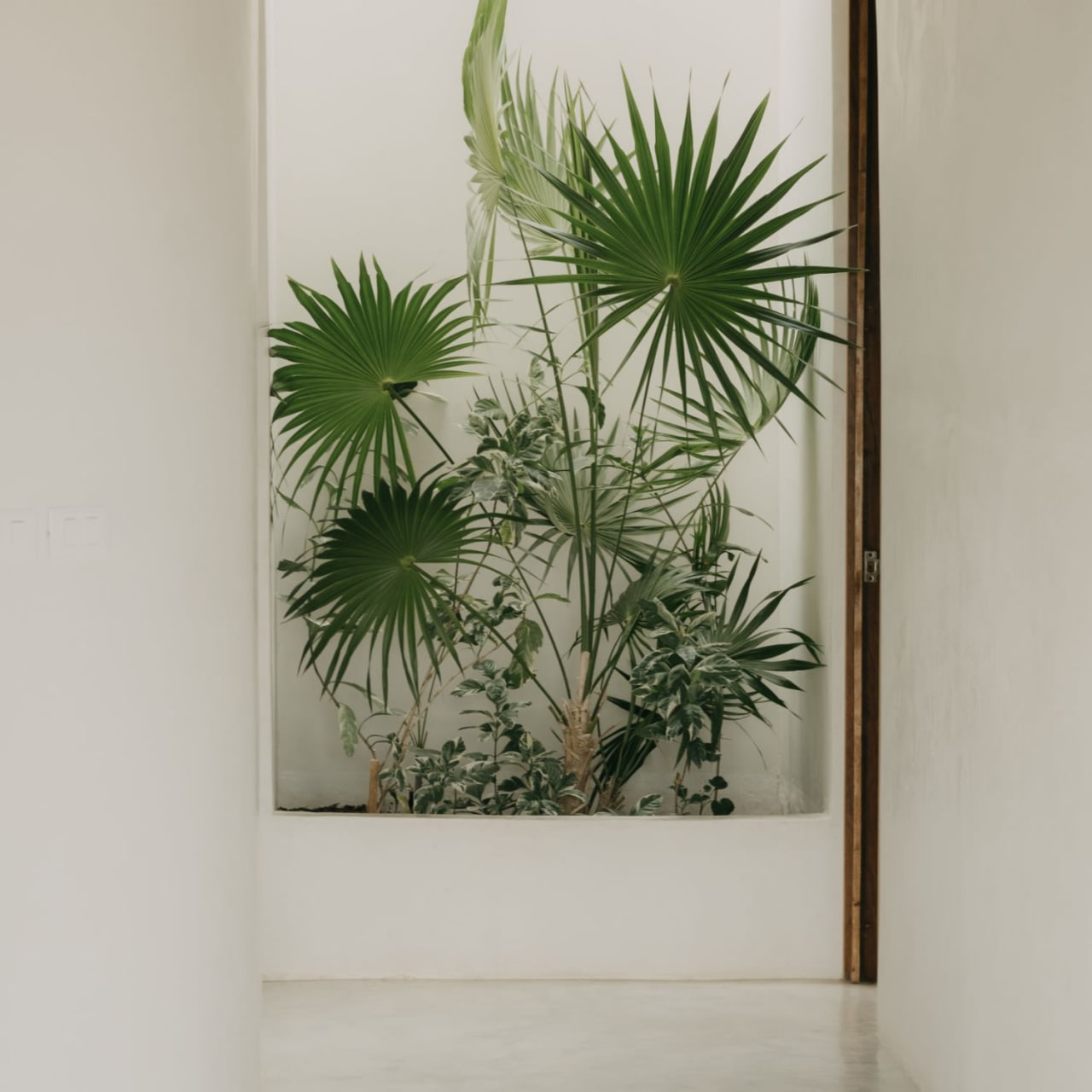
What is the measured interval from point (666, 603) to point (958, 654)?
48.5 inches

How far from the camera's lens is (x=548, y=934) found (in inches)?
136

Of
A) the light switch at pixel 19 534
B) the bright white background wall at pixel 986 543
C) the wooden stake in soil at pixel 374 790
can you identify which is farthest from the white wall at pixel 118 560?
the wooden stake in soil at pixel 374 790

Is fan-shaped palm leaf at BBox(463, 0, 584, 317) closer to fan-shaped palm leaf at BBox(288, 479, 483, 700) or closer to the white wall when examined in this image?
fan-shaped palm leaf at BBox(288, 479, 483, 700)

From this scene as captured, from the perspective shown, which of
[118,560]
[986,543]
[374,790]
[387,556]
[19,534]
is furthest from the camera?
[374,790]

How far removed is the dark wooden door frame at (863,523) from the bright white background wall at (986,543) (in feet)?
1.32

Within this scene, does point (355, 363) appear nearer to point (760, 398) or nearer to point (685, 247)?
point (685, 247)

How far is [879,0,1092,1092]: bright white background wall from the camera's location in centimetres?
202

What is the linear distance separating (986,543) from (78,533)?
150cm

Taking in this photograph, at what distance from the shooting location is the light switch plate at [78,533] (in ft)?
5.69

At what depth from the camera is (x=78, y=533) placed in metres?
1.77

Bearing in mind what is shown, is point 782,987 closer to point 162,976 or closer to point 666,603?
point 666,603

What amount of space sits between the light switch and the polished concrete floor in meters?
1.54

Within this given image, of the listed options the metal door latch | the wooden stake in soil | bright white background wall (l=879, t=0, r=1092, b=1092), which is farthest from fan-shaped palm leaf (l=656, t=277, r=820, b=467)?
the wooden stake in soil

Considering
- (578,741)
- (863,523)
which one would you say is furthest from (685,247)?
(578,741)
